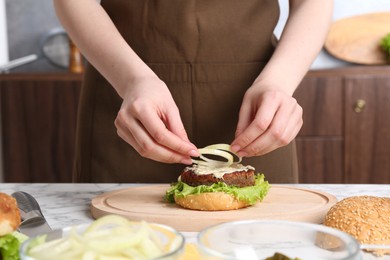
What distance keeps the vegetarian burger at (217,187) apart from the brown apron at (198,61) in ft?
1.05

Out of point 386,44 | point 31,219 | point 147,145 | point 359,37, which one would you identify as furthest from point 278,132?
point 359,37

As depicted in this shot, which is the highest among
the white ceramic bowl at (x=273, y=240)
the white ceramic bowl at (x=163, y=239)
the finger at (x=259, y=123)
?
the finger at (x=259, y=123)

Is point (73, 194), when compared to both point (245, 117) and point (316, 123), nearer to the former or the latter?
point (245, 117)

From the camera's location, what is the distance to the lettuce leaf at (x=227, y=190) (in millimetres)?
1272

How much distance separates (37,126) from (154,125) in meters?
2.35

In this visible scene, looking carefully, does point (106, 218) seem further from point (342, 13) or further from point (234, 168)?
point (342, 13)

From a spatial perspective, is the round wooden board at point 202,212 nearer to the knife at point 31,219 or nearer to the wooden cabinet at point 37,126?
the knife at point 31,219

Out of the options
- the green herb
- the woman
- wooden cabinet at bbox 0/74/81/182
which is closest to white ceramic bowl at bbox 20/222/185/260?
the woman

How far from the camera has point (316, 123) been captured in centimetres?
328

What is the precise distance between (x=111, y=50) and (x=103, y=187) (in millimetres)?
339

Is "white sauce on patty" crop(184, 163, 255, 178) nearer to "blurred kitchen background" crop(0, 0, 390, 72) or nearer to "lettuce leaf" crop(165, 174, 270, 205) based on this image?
"lettuce leaf" crop(165, 174, 270, 205)

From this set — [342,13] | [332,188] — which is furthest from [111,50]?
[342,13]

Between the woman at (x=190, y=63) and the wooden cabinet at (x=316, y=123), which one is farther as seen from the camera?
the wooden cabinet at (x=316, y=123)

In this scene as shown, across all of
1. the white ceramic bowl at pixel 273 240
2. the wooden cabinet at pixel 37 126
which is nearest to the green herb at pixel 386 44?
the wooden cabinet at pixel 37 126
